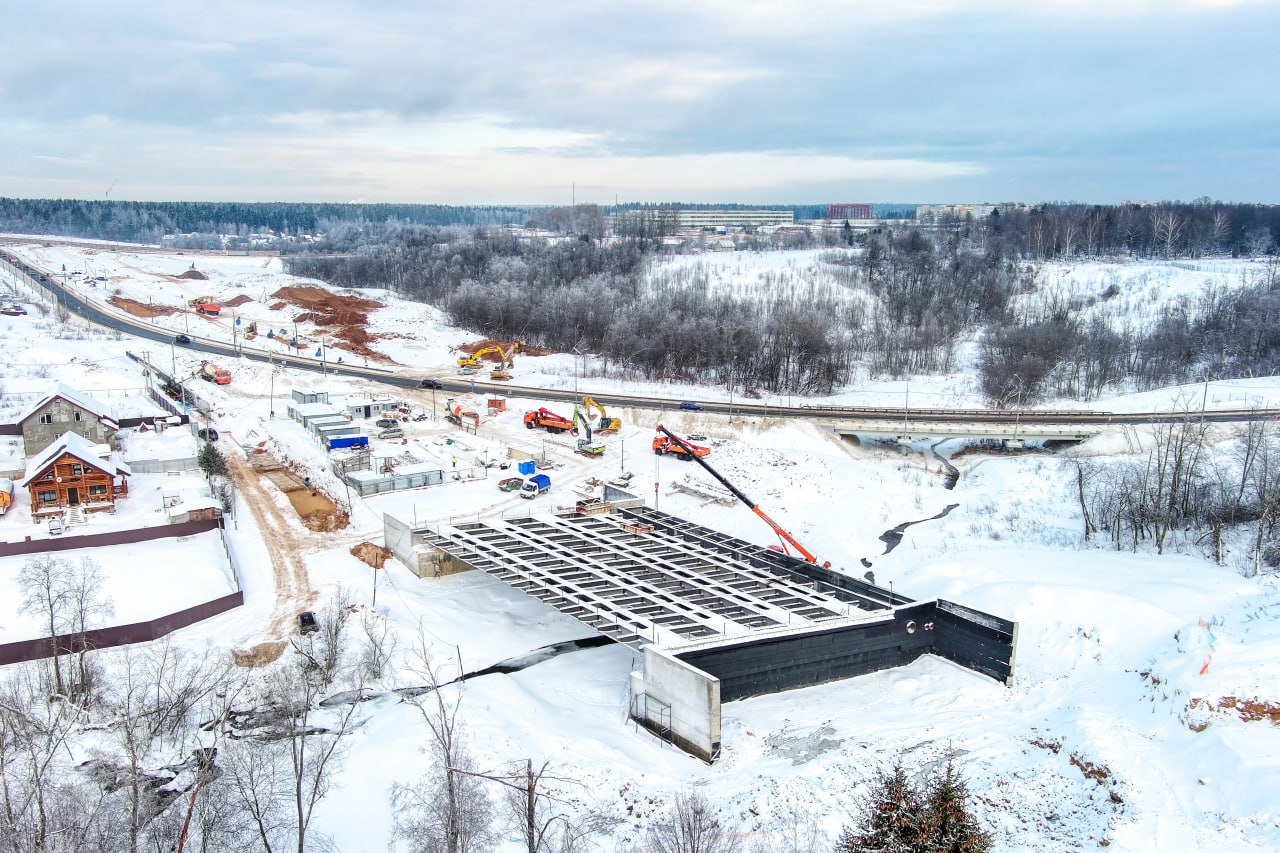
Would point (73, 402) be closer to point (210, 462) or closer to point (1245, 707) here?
point (210, 462)

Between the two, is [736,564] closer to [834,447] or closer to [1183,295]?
Result: [834,447]

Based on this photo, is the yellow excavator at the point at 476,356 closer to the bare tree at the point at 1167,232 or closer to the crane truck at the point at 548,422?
the crane truck at the point at 548,422

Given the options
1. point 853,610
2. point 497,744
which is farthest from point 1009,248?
point 497,744

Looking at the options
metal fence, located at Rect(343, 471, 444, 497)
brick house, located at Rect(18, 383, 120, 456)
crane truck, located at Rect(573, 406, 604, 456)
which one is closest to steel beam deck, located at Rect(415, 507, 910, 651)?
metal fence, located at Rect(343, 471, 444, 497)

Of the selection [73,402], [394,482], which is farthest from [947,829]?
[73,402]

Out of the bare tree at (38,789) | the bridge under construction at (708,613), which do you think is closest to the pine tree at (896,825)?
the bridge under construction at (708,613)

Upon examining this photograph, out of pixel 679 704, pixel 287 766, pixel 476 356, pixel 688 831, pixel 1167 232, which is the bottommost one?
pixel 287 766
